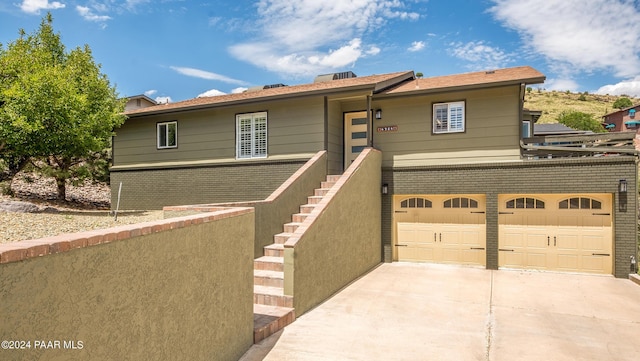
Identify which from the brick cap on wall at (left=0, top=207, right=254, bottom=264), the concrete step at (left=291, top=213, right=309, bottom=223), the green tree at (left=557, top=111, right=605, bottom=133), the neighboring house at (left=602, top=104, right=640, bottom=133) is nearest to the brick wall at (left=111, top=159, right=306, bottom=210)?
the concrete step at (left=291, top=213, right=309, bottom=223)

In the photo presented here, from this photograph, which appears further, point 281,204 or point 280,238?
point 281,204

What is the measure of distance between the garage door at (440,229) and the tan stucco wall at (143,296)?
7067 mm

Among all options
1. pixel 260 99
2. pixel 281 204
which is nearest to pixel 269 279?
pixel 281 204

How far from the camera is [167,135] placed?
13.7 m

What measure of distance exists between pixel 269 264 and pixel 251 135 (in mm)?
6136

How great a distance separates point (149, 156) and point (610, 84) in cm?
20576

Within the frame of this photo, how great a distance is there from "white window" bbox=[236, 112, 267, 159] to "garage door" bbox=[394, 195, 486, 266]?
4660 millimetres

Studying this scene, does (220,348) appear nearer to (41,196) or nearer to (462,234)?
(462,234)

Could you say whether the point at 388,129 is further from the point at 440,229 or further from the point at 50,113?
the point at 50,113

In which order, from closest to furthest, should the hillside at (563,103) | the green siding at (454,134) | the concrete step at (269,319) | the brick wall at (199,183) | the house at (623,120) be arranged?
the concrete step at (269,319), the green siding at (454,134), the brick wall at (199,183), the house at (623,120), the hillside at (563,103)

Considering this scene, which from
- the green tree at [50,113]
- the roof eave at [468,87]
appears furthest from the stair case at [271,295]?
the green tree at [50,113]

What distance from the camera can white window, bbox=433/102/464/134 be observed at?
421 inches

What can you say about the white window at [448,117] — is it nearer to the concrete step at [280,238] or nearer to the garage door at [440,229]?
the garage door at [440,229]

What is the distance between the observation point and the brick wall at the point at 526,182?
9.09 metres
